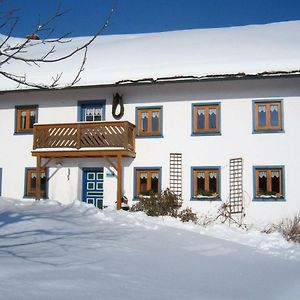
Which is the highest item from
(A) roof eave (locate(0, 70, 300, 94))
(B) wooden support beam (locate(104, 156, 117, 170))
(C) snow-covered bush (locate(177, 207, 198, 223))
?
(A) roof eave (locate(0, 70, 300, 94))

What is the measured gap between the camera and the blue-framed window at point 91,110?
17.1 meters

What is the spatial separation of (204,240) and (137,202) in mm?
6063

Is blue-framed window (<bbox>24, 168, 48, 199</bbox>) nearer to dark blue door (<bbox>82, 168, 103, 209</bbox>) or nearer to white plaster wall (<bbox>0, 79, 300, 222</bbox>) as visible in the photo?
white plaster wall (<bbox>0, 79, 300, 222</bbox>)

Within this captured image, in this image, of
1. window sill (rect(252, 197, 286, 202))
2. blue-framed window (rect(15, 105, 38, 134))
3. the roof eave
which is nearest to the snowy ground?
window sill (rect(252, 197, 286, 202))

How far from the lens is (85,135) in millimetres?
15945

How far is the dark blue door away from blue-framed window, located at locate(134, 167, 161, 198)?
1590 mm

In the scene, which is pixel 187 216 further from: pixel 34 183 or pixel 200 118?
pixel 34 183

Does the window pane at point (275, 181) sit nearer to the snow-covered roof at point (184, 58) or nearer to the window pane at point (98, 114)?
→ the snow-covered roof at point (184, 58)

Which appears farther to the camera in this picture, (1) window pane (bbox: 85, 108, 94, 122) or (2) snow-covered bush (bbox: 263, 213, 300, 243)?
(1) window pane (bbox: 85, 108, 94, 122)

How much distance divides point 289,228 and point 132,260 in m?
8.10

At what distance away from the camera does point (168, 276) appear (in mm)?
6281

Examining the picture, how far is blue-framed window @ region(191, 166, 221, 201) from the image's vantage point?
51.2 ft

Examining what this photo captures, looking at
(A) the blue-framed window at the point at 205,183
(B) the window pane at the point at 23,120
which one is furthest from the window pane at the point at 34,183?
(A) the blue-framed window at the point at 205,183

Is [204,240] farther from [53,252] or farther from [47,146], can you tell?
[47,146]
